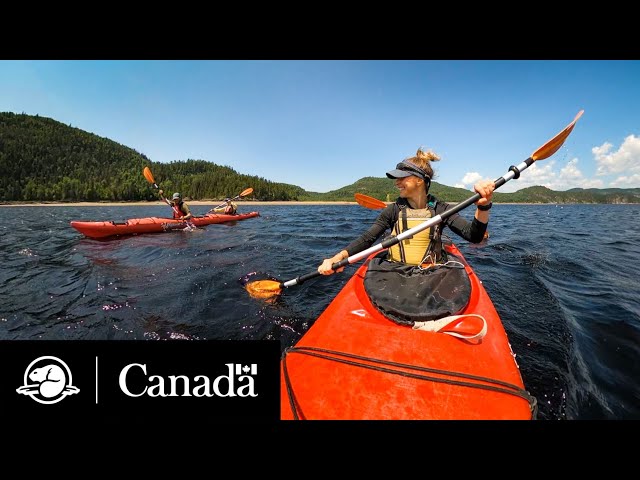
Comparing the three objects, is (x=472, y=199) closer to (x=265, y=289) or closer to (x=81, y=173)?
(x=265, y=289)

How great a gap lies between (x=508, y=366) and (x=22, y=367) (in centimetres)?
356

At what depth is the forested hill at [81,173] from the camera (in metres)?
72.8

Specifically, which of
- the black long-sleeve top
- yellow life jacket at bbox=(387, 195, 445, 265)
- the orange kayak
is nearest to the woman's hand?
the black long-sleeve top

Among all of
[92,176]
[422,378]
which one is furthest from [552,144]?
[92,176]

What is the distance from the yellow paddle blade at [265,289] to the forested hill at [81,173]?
283ft

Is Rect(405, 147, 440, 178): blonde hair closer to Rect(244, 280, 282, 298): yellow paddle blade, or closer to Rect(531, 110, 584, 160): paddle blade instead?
Rect(531, 110, 584, 160): paddle blade

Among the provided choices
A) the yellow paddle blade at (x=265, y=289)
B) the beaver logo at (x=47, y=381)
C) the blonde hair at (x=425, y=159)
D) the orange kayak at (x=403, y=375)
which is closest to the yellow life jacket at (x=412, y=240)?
the blonde hair at (x=425, y=159)

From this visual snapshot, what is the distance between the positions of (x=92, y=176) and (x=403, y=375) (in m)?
133

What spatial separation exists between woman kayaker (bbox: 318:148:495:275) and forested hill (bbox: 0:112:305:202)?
88.3 meters

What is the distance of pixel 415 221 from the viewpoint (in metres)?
3.75

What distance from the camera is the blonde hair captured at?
12.1ft

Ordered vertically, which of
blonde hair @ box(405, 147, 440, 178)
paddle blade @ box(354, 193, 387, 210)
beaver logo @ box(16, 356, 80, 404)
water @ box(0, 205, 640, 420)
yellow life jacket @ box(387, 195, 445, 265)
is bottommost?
water @ box(0, 205, 640, 420)

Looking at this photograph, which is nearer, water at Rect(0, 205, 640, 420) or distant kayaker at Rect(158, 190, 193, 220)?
water at Rect(0, 205, 640, 420)

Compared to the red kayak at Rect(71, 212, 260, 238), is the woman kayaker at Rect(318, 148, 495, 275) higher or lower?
higher
